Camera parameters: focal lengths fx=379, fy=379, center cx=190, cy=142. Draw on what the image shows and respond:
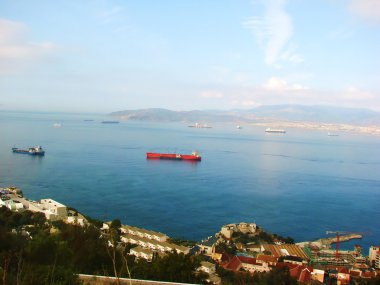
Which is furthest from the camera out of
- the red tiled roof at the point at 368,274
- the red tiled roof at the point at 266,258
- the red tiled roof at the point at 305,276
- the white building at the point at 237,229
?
the white building at the point at 237,229

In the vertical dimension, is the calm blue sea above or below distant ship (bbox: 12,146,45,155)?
below

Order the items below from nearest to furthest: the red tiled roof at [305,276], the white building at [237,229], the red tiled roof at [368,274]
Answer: the red tiled roof at [305,276] → the red tiled roof at [368,274] → the white building at [237,229]

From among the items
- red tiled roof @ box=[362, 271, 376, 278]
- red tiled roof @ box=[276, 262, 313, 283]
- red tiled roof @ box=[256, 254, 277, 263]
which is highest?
red tiled roof @ box=[276, 262, 313, 283]

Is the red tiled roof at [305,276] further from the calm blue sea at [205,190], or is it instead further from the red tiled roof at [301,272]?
the calm blue sea at [205,190]

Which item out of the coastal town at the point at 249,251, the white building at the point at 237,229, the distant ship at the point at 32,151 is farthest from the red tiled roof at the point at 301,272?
the distant ship at the point at 32,151

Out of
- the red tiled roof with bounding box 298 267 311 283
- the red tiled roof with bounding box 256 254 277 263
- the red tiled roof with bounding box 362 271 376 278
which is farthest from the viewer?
the red tiled roof with bounding box 256 254 277 263

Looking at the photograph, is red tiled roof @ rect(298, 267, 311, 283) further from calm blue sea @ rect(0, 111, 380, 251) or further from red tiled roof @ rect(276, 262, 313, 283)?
calm blue sea @ rect(0, 111, 380, 251)

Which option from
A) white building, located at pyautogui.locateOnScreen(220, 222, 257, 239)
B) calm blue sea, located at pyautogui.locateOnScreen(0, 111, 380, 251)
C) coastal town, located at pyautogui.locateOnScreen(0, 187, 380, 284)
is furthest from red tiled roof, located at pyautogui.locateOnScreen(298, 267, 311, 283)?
calm blue sea, located at pyautogui.locateOnScreen(0, 111, 380, 251)

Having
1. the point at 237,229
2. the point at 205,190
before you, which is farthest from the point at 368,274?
the point at 205,190

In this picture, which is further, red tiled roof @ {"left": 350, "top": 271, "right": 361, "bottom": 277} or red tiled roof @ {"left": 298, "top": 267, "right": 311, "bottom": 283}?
red tiled roof @ {"left": 350, "top": 271, "right": 361, "bottom": 277}
